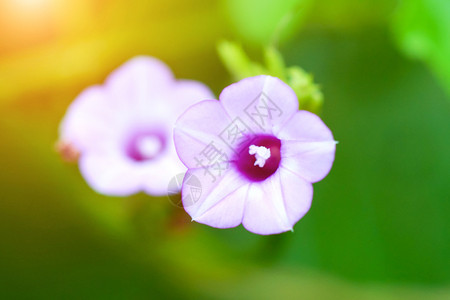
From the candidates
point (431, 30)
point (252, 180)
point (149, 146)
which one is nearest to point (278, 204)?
point (252, 180)

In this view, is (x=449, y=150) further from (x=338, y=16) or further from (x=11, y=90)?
(x=11, y=90)

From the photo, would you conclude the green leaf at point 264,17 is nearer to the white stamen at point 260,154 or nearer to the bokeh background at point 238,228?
the bokeh background at point 238,228

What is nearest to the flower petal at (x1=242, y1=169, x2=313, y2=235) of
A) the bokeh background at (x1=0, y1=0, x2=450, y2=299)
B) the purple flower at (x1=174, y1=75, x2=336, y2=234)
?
the purple flower at (x1=174, y1=75, x2=336, y2=234)

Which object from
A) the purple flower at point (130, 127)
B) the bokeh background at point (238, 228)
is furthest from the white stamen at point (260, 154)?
the bokeh background at point (238, 228)

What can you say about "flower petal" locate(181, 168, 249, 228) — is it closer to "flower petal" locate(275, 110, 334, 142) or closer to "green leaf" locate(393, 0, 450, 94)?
"flower petal" locate(275, 110, 334, 142)

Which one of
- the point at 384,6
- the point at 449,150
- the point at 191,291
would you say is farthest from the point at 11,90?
the point at 449,150

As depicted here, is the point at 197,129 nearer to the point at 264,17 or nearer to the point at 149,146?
the point at 149,146
